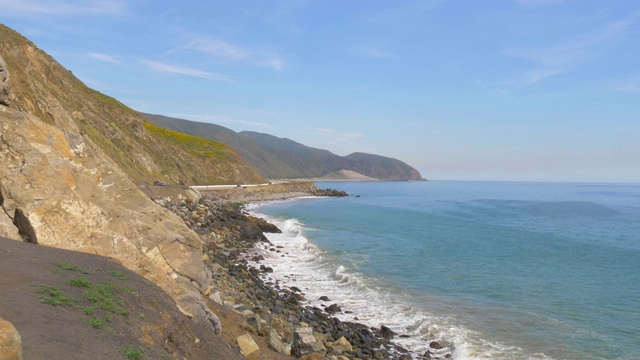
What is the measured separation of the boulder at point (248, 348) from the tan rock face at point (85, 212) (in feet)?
2.95

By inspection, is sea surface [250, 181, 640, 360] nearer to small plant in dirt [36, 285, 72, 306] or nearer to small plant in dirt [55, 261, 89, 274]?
small plant in dirt [55, 261, 89, 274]

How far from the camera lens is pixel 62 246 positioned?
12.5 m

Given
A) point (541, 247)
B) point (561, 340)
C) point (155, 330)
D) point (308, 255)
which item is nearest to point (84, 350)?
point (155, 330)

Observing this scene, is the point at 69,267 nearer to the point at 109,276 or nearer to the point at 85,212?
the point at 109,276

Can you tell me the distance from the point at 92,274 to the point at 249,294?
526 inches

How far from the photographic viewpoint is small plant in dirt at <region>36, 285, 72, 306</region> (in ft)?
27.2

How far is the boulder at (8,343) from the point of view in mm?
4902

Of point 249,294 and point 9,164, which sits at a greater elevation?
point 9,164

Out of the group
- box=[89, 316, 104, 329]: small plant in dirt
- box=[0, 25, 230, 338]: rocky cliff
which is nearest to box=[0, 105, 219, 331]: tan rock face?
box=[0, 25, 230, 338]: rocky cliff

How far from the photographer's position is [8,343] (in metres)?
4.95

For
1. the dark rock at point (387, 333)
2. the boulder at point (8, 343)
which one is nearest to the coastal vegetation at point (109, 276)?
the dark rock at point (387, 333)

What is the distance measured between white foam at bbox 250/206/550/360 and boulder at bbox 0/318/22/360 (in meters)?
16.3

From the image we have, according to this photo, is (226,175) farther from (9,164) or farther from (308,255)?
(9,164)

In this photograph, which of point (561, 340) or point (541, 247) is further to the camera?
point (541, 247)
